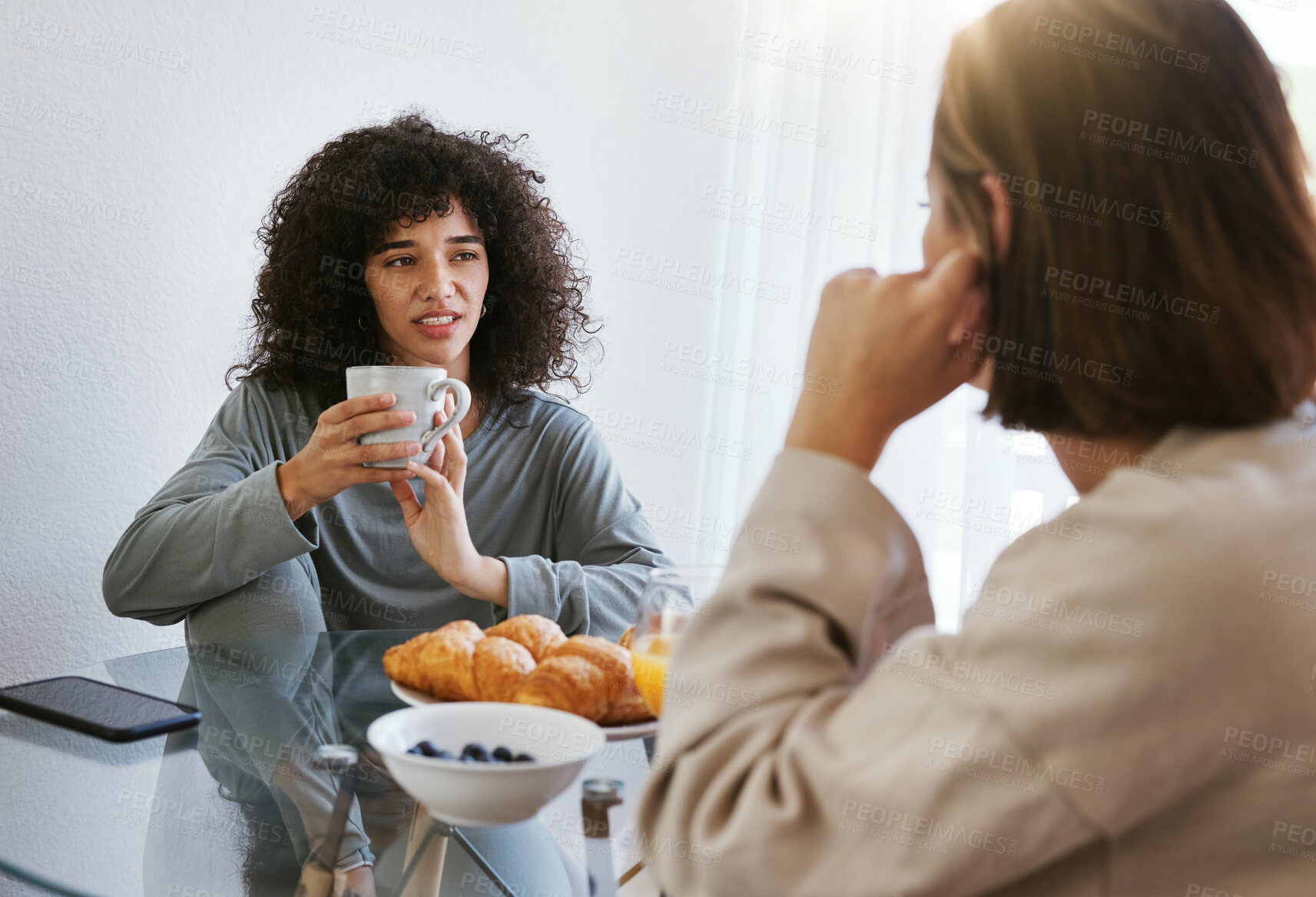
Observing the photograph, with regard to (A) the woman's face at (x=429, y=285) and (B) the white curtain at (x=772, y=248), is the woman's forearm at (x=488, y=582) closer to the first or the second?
(A) the woman's face at (x=429, y=285)

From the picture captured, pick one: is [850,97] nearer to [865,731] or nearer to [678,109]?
[678,109]

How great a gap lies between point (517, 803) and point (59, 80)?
1667 millimetres

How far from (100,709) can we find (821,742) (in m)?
0.74

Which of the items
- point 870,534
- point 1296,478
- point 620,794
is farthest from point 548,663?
point 1296,478

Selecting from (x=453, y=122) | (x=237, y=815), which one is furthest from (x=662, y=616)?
(x=453, y=122)

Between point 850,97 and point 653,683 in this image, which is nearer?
point 653,683

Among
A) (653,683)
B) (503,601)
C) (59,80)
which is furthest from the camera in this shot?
(59,80)

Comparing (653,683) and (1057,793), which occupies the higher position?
(1057,793)

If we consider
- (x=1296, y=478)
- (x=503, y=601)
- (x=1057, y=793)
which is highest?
(x=1296, y=478)

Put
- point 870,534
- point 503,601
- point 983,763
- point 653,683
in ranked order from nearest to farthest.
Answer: point 983,763 < point 870,534 < point 653,683 < point 503,601

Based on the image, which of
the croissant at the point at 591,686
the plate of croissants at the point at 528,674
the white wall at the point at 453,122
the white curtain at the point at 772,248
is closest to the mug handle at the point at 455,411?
the plate of croissants at the point at 528,674

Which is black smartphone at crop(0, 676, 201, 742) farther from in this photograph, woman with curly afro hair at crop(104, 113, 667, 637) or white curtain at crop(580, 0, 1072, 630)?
white curtain at crop(580, 0, 1072, 630)

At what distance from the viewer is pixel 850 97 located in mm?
2617

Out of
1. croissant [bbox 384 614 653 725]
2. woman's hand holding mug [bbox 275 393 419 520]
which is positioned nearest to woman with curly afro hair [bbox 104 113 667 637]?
woman's hand holding mug [bbox 275 393 419 520]
